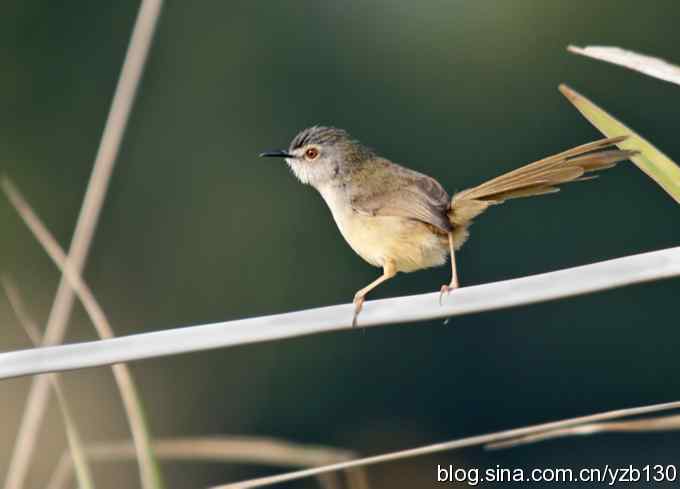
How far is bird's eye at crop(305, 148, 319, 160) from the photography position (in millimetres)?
3693

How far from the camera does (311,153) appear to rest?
12.2 feet

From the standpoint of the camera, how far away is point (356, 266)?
1714cm

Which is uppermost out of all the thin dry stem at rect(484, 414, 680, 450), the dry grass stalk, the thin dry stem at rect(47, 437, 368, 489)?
the dry grass stalk

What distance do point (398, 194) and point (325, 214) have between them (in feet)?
39.4

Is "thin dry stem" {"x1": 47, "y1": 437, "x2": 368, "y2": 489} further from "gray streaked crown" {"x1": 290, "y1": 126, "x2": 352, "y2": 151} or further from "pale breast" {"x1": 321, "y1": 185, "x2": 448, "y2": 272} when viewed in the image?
"gray streaked crown" {"x1": 290, "y1": 126, "x2": 352, "y2": 151}

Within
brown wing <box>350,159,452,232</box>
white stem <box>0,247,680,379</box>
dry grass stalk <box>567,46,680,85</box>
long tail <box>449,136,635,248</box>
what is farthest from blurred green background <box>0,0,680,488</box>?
white stem <box>0,247,680,379</box>

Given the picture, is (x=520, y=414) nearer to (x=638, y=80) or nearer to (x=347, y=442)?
(x=347, y=442)

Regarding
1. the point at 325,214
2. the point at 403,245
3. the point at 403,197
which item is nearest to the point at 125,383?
the point at 403,245

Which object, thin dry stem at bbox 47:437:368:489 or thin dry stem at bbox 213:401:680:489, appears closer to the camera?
thin dry stem at bbox 213:401:680:489

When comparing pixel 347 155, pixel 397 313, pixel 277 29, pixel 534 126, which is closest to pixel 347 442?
pixel 534 126

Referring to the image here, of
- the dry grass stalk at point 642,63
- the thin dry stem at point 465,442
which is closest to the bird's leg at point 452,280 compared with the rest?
the thin dry stem at point 465,442

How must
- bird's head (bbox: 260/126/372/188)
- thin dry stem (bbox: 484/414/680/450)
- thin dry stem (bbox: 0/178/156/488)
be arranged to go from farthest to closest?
1. bird's head (bbox: 260/126/372/188)
2. thin dry stem (bbox: 0/178/156/488)
3. thin dry stem (bbox: 484/414/680/450)

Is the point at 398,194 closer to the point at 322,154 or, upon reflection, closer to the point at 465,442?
the point at 322,154

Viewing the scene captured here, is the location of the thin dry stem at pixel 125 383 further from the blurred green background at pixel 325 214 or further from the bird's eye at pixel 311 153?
the blurred green background at pixel 325 214
